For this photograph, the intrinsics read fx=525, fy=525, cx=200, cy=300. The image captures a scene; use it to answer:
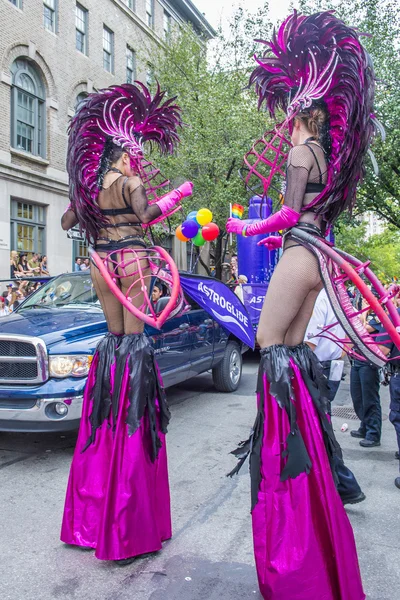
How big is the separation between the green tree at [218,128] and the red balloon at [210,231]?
10624 millimetres

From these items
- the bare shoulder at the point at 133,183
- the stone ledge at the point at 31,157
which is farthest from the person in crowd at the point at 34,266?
the bare shoulder at the point at 133,183

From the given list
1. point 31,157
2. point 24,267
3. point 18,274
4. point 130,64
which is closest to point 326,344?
point 18,274

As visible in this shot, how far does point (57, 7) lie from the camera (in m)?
18.5

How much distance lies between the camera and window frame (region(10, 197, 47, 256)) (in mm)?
16812

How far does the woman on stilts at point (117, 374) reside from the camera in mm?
2881

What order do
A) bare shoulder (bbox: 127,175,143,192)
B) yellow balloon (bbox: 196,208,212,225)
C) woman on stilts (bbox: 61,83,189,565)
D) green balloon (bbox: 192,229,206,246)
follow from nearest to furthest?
woman on stilts (bbox: 61,83,189,565) < bare shoulder (bbox: 127,175,143,192) < yellow balloon (bbox: 196,208,212,225) < green balloon (bbox: 192,229,206,246)

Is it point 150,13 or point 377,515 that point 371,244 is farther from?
point 377,515

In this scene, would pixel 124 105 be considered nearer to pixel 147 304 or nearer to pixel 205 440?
pixel 147 304

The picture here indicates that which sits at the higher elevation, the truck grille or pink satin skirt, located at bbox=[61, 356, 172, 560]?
the truck grille

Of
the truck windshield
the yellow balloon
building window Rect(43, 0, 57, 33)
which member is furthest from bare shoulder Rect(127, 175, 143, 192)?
building window Rect(43, 0, 57, 33)

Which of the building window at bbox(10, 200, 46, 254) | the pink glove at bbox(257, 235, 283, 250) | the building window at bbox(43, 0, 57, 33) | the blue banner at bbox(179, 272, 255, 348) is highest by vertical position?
the building window at bbox(43, 0, 57, 33)

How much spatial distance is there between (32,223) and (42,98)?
14.4 ft

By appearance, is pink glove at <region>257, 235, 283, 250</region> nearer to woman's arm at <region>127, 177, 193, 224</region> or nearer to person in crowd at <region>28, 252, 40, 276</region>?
woman's arm at <region>127, 177, 193, 224</region>

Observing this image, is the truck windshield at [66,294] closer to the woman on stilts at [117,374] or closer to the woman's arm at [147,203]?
the woman on stilts at [117,374]
